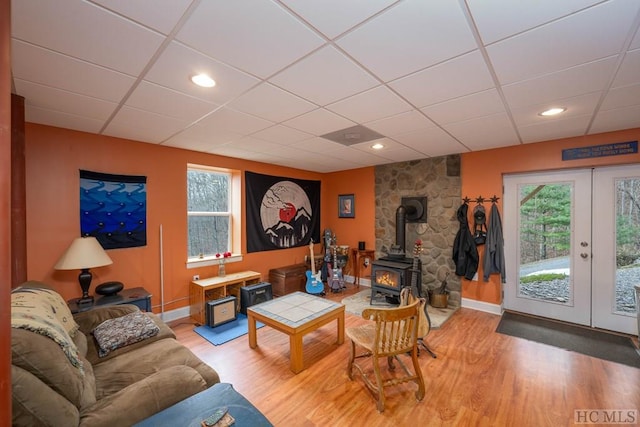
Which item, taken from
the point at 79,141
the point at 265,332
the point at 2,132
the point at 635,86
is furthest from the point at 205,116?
the point at 635,86

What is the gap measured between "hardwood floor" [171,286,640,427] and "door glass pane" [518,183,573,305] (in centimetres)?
103

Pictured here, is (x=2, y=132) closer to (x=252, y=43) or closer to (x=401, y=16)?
(x=252, y=43)

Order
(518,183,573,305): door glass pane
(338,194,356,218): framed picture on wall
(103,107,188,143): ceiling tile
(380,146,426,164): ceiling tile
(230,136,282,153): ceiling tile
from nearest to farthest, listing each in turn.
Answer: (103,107,188,143): ceiling tile, (230,136,282,153): ceiling tile, (518,183,573,305): door glass pane, (380,146,426,164): ceiling tile, (338,194,356,218): framed picture on wall

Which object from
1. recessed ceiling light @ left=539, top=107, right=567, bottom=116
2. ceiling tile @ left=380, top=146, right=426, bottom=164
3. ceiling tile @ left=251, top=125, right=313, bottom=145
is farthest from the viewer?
ceiling tile @ left=380, top=146, right=426, bottom=164

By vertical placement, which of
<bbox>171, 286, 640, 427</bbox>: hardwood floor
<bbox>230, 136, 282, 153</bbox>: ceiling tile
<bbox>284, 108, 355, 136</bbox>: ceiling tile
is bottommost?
<bbox>171, 286, 640, 427</bbox>: hardwood floor

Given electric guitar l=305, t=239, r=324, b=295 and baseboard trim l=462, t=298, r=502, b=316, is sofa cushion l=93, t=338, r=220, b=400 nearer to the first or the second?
electric guitar l=305, t=239, r=324, b=295

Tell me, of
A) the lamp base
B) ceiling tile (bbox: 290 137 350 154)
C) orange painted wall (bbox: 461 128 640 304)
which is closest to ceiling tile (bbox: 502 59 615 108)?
orange painted wall (bbox: 461 128 640 304)

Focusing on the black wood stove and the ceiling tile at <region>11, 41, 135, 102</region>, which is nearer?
the ceiling tile at <region>11, 41, 135, 102</region>

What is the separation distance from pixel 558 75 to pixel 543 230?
2.49 metres

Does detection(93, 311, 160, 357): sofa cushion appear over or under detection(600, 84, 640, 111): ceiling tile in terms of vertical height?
under

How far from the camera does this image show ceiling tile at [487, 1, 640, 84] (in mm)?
1210

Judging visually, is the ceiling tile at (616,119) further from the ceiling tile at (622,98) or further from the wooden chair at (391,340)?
the wooden chair at (391,340)

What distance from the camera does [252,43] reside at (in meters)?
1.40

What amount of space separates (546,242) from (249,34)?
4.15 meters
